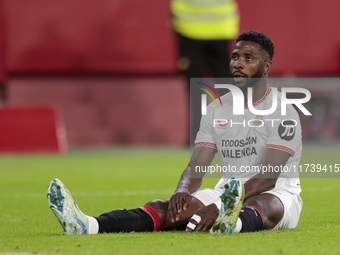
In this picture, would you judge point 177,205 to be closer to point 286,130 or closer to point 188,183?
point 188,183

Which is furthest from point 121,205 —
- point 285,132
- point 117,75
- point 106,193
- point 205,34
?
point 117,75

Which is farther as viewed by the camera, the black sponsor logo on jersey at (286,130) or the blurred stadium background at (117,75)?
the blurred stadium background at (117,75)

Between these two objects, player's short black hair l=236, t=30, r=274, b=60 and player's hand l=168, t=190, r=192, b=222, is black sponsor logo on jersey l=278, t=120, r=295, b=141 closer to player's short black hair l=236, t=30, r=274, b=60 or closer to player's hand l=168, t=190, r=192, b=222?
player's short black hair l=236, t=30, r=274, b=60

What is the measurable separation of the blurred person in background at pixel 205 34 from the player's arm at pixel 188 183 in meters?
12.3

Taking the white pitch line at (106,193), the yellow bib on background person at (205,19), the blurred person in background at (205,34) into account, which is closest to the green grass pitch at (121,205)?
the white pitch line at (106,193)

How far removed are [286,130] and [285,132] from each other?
0.02 meters

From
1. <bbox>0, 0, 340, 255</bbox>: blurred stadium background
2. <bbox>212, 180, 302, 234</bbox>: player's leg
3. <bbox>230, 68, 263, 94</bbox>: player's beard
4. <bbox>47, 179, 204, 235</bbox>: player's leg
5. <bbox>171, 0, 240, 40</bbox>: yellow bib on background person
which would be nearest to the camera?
<bbox>47, 179, 204, 235</bbox>: player's leg

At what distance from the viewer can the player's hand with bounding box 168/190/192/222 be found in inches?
174

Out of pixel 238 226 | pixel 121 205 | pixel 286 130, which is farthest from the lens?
pixel 121 205

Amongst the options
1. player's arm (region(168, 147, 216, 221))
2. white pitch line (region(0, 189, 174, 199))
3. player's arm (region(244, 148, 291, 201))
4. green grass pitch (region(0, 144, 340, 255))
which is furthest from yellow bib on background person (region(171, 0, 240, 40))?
player's arm (region(244, 148, 291, 201))

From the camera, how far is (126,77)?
61.3ft

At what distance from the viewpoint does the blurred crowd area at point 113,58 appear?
1788cm

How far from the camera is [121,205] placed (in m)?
6.62

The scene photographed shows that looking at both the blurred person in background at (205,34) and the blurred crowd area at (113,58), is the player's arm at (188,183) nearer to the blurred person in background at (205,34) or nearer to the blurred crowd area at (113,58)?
the blurred person in background at (205,34)
